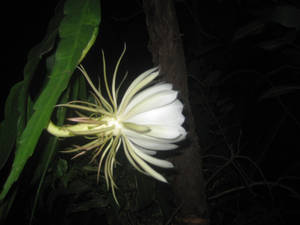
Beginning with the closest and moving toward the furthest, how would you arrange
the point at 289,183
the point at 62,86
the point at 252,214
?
the point at 62,86 → the point at 252,214 → the point at 289,183

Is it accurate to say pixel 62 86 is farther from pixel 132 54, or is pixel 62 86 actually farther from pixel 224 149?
pixel 224 149

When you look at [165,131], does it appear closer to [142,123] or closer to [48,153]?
[142,123]

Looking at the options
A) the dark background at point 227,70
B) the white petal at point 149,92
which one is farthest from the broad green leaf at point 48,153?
the dark background at point 227,70

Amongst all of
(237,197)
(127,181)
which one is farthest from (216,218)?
(127,181)

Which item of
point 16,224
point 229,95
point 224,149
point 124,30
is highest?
point 124,30

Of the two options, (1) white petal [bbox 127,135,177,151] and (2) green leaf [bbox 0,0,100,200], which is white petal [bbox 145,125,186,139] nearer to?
(1) white petal [bbox 127,135,177,151]

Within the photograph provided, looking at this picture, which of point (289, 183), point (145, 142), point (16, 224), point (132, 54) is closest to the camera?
point (145, 142)
